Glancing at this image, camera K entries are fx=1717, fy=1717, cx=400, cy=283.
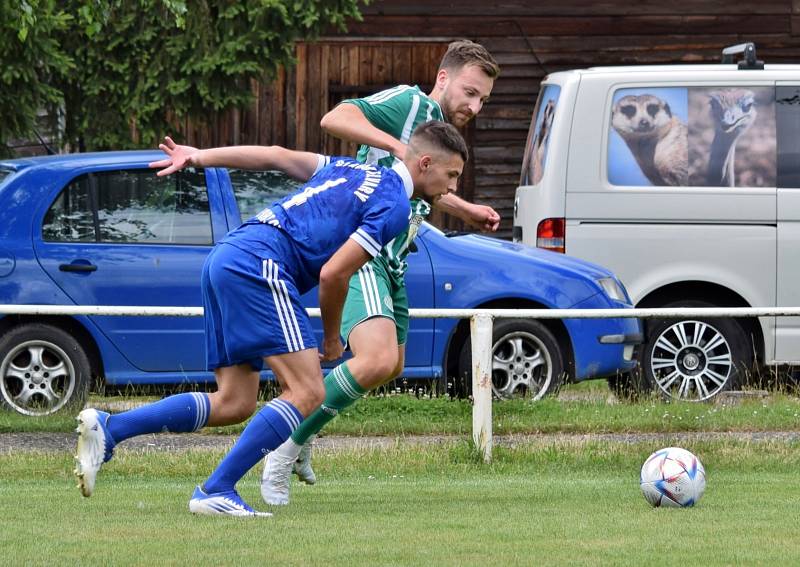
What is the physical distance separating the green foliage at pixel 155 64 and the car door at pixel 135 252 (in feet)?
13.0

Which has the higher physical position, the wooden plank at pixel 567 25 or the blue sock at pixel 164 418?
the wooden plank at pixel 567 25

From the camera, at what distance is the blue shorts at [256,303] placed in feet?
20.1

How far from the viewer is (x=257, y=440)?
241 inches

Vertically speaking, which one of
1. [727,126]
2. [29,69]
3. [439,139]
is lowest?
[439,139]

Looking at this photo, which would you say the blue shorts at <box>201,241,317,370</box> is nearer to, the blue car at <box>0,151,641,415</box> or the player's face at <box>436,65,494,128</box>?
the player's face at <box>436,65,494,128</box>

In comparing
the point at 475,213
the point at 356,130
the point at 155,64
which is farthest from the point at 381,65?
the point at 356,130

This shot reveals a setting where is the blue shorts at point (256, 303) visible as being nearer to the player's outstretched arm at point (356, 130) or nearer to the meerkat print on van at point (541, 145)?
the player's outstretched arm at point (356, 130)

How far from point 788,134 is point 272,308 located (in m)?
6.79

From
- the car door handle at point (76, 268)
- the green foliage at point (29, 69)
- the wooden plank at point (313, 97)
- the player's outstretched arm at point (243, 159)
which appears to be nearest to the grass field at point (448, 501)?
the car door handle at point (76, 268)

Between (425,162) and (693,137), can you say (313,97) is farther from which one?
(425,162)

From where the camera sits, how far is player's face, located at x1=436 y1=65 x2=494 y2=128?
712 centimetres

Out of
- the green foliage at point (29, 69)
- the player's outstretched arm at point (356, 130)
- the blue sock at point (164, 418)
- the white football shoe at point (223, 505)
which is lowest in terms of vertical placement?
the white football shoe at point (223, 505)

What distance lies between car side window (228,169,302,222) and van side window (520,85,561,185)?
2.04 m

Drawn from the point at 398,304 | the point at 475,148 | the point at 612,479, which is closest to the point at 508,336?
the point at 612,479
